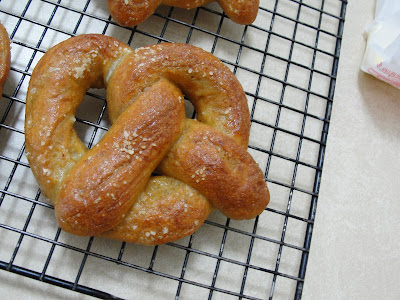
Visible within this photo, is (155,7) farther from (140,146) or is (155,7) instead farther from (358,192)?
(358,192)

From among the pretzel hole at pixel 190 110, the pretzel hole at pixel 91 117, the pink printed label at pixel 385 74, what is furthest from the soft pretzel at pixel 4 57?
the pink printed label at pixel 385 74

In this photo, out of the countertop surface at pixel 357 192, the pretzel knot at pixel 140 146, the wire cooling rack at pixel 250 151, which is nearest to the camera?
the pretzel knot at pixel 140 146

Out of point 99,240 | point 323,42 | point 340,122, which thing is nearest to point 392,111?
point 340,122

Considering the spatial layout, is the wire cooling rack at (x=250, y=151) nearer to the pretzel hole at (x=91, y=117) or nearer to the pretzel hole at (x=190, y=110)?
the pretzel hole at (x=91, y=117)

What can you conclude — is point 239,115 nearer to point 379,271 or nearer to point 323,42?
point 323,42

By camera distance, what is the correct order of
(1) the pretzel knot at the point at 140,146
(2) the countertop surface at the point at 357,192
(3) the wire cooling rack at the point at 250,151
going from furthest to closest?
1. (2) the countertop surface at the point at 357,192
2. (3) the wire cooling rack at the point at 250,151
3. (1) the pretzel knot at the point at 140,146

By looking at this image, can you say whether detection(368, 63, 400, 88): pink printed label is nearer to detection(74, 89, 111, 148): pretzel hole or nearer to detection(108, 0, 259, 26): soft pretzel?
detection(108, 0, 259, 26): soft pretzel

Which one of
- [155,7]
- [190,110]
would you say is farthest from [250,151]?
[155,7]
